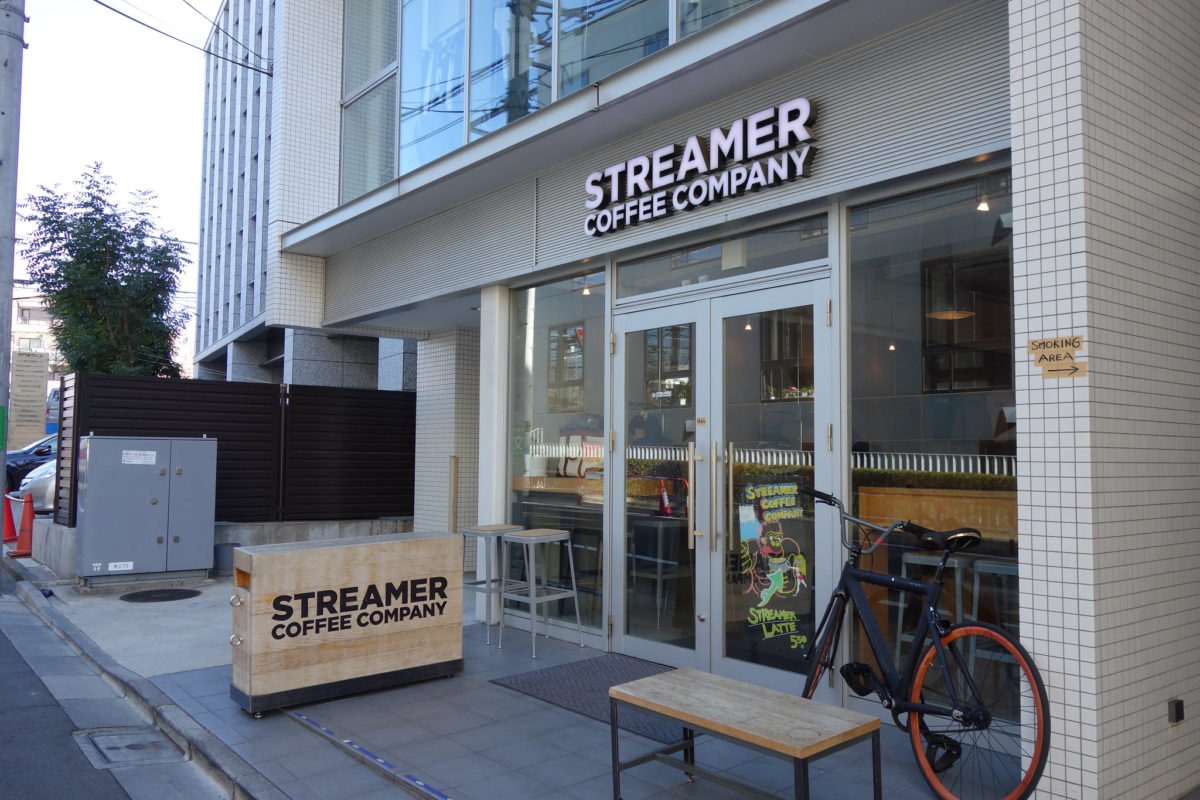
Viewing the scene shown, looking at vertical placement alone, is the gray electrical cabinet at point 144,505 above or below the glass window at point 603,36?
below

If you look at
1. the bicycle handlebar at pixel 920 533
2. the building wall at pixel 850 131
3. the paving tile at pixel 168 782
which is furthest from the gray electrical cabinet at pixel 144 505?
the bicycle handlebar at pixel 920 533

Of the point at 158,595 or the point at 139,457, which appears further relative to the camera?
the point at 139,457

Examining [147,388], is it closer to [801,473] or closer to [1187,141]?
[801,473]

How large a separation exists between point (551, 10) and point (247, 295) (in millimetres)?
16873

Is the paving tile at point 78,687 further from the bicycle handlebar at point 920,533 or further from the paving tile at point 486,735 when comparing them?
the bicycle handlebar at point 920,533

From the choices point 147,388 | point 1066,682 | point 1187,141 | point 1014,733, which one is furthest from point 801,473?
point 147,388

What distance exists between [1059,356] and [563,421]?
4.56m

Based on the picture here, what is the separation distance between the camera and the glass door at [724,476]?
5535 millimetres

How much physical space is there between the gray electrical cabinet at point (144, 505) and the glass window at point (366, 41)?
15.9 feet

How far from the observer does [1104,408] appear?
3607 millimetres

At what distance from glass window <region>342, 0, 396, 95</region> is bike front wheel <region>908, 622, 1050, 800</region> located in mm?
8892

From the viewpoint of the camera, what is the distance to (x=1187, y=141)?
430cm

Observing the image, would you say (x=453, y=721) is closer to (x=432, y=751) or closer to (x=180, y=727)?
(x=432, y=751)

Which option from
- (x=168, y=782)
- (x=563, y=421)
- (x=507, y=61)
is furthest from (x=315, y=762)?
(x=507, y=61)
